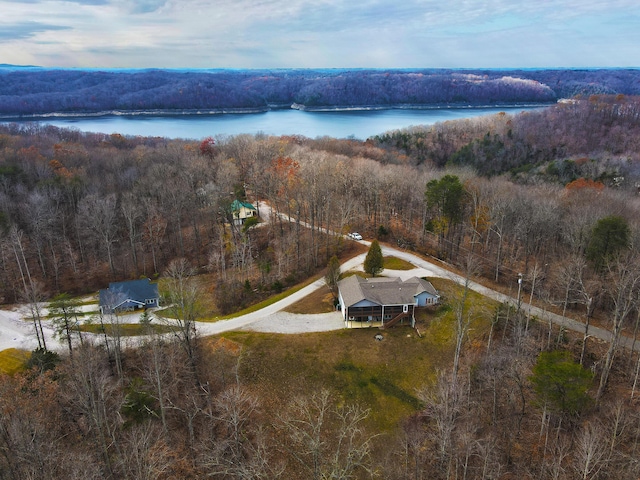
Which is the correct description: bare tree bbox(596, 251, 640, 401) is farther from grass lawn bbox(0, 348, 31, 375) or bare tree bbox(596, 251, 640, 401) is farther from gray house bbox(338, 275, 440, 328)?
grass lawn bbox(0, 348, 31, 375)

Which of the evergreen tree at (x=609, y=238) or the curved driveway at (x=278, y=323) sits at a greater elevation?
the evergreen tree at (x=609, y=238)

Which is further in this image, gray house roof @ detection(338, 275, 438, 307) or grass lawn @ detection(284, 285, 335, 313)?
grass lawn @ detection(284, 285, 335, 313)

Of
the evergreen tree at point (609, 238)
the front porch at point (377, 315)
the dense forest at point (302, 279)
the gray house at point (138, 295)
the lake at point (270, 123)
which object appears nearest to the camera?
the dense forest at point (302, 279)

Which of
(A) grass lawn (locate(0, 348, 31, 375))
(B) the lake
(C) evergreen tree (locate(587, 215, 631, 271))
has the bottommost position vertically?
(A) grass lawn (locate(0, 348, 31, 375))

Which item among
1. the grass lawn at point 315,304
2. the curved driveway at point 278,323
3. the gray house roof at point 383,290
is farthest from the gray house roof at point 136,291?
the gray house roof at point 383,290

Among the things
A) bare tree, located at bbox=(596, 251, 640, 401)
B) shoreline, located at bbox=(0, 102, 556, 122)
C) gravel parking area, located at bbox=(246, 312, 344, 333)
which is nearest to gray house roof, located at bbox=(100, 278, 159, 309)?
gravel parking area, located at bbox=(246, 312, 344, 333)

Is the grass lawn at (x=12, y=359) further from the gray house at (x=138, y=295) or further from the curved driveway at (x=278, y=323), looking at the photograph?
the gray house at (x=138, y=295)

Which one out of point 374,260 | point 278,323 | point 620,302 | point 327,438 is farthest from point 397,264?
point 327,438
